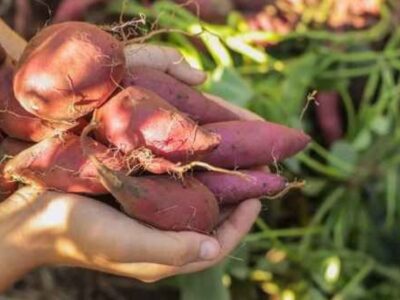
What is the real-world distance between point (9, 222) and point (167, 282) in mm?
457

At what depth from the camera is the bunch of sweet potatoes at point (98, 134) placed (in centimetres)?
94

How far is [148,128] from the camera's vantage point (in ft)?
3.14

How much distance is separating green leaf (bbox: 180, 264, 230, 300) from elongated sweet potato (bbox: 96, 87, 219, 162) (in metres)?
0.30

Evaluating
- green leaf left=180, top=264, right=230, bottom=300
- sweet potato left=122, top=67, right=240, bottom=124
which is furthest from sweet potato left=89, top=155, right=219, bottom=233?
green leaf left=180, top=264, right=230, bottom=300

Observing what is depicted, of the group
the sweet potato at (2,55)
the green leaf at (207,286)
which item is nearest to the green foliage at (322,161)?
the green leaf at (207,286)

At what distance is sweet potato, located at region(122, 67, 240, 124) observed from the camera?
1.04m

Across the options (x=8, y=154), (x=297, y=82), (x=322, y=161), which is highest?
(x=8, y=154)

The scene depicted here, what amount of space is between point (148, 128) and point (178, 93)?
0.38 ft

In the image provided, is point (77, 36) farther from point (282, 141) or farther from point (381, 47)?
point (381, 47)

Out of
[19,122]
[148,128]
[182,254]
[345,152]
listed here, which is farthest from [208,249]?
[345,152]

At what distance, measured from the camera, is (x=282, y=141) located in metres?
1.10

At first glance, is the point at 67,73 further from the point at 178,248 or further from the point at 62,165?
the point at 178,248

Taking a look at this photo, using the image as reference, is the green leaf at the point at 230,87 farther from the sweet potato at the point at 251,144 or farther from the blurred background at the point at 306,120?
the sweet potato at the point at 251,144

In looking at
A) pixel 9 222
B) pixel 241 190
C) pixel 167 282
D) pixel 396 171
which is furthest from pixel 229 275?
pixel 9 222
